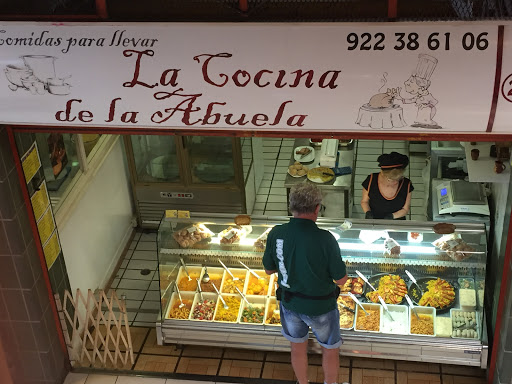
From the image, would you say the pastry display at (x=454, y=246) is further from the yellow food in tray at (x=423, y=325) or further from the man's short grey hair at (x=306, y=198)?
the man's short grey hair at (x=306, y=198)

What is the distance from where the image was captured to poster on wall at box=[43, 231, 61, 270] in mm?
6117

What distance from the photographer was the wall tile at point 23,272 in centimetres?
575

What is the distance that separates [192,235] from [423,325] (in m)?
2.41

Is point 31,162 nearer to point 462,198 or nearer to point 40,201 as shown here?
point 40,201

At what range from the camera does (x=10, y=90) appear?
4.84 m

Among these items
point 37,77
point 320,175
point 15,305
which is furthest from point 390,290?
point 37,77

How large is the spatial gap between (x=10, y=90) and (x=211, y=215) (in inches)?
94.8

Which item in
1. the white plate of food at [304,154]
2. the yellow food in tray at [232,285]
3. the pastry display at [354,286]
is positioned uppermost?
the white plate of food at [304,154]

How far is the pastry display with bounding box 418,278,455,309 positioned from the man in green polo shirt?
1.11 meters

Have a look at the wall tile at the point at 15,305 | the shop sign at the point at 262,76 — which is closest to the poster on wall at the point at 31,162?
the shop sign at the point at 262,76

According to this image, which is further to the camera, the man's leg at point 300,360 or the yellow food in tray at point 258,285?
the yellow food in tray at point 258,285

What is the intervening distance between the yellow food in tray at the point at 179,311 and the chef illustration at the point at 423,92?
3.21m

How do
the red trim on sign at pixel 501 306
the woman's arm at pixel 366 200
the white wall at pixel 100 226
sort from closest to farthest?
1. the red trim on sign at pixel 501 306
2. the woman's arm at pixel 366 200
3. the white wall at pixel 100 226

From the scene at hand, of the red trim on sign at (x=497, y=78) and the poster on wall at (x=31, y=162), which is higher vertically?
the red trim on sign at (x=497, y=78)
